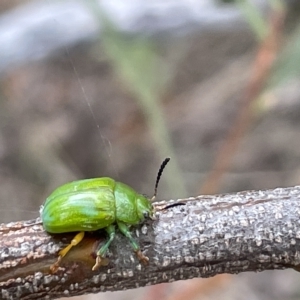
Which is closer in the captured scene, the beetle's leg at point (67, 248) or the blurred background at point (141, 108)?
the beetle's leg at point (67, 248)

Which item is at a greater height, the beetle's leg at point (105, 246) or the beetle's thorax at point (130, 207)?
the beetle's thorax at point (130, 207)

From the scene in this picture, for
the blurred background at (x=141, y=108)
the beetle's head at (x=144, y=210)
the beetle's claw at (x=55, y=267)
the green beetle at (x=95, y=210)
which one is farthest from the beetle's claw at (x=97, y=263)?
the blurred background at (x=141, y=108)

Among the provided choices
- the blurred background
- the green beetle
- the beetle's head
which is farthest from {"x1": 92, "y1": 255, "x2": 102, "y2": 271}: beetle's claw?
the blurred background

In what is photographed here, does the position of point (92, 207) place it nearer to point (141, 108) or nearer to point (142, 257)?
point (142, 257)

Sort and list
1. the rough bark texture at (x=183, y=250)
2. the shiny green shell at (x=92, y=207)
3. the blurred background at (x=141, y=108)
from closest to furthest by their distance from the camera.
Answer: the rough bark texture at (x=183, y=250) → the shiny green shell at (x=92, y=207) → the blurred background at (x=141, y=108)

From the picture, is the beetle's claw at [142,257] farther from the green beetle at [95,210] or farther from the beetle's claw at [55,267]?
the beetle's claw at [55,267]

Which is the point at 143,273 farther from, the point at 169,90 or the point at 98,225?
the point at 169,90

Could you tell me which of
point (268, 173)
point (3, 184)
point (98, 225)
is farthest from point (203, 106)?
point (98, 225)
